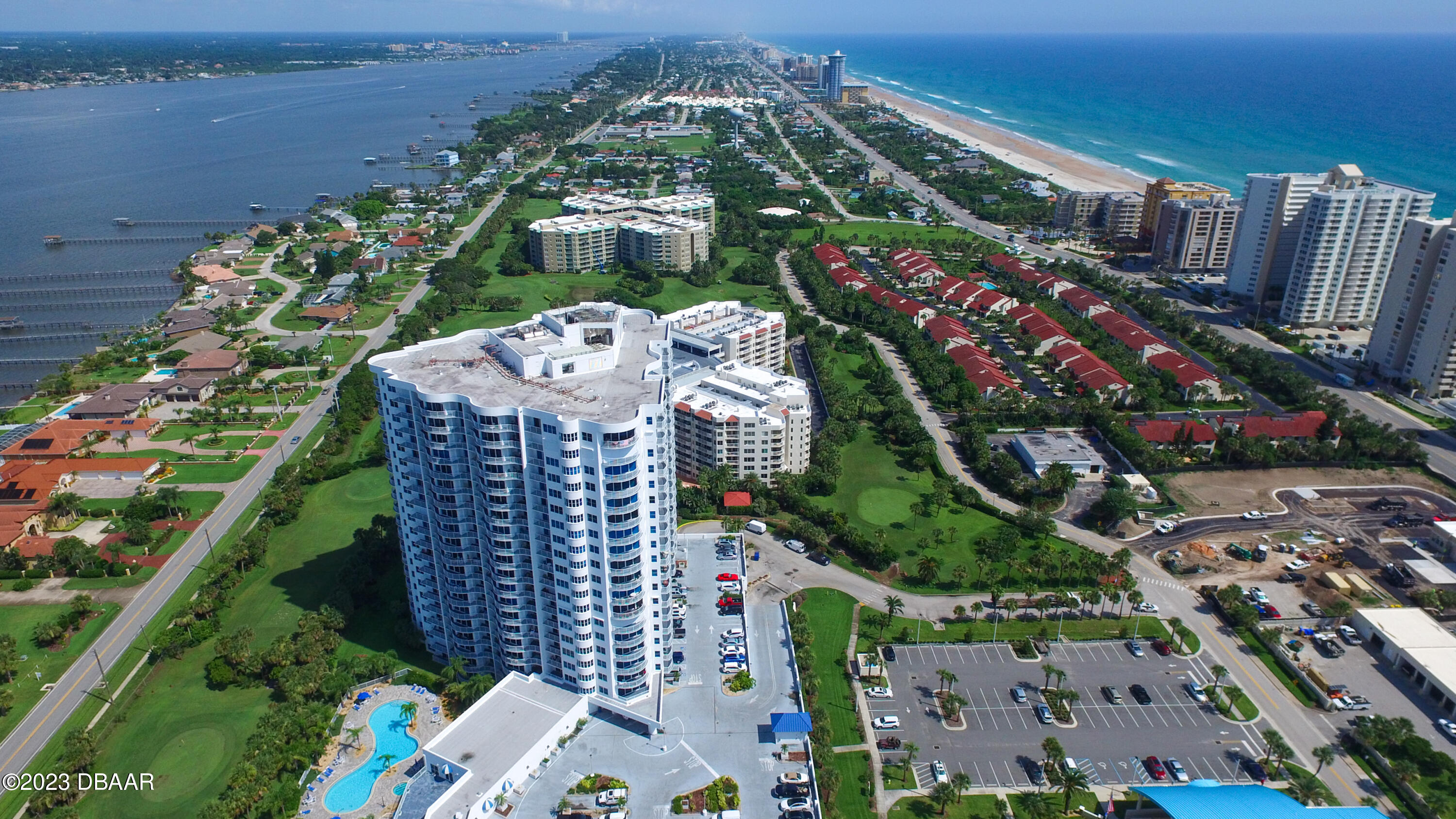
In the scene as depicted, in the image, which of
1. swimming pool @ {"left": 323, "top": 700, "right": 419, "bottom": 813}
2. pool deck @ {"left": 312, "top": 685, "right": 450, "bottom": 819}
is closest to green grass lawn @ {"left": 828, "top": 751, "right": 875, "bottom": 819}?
pool deck @ {"left": 312, "top": 685, "right": 450, "bottom": 819}

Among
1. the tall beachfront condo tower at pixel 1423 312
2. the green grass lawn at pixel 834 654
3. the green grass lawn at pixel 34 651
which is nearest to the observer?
the green grass lawn at pixel 834 654

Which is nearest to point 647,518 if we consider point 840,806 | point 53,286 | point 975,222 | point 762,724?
point 762,724

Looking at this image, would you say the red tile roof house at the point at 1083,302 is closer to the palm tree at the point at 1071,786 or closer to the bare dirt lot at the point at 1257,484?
the bare dirt lot at the point at 1257,484

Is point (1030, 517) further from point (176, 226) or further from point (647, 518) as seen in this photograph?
point (176, 226)

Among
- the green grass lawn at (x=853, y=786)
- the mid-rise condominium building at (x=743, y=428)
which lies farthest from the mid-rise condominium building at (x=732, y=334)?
the green grass lawn at (x=853, y=786)

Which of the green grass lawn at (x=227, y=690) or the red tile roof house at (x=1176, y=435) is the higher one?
the red tile roof house at (x=1176, y=435)

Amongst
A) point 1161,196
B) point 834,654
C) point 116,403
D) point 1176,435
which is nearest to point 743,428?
point 834,654
